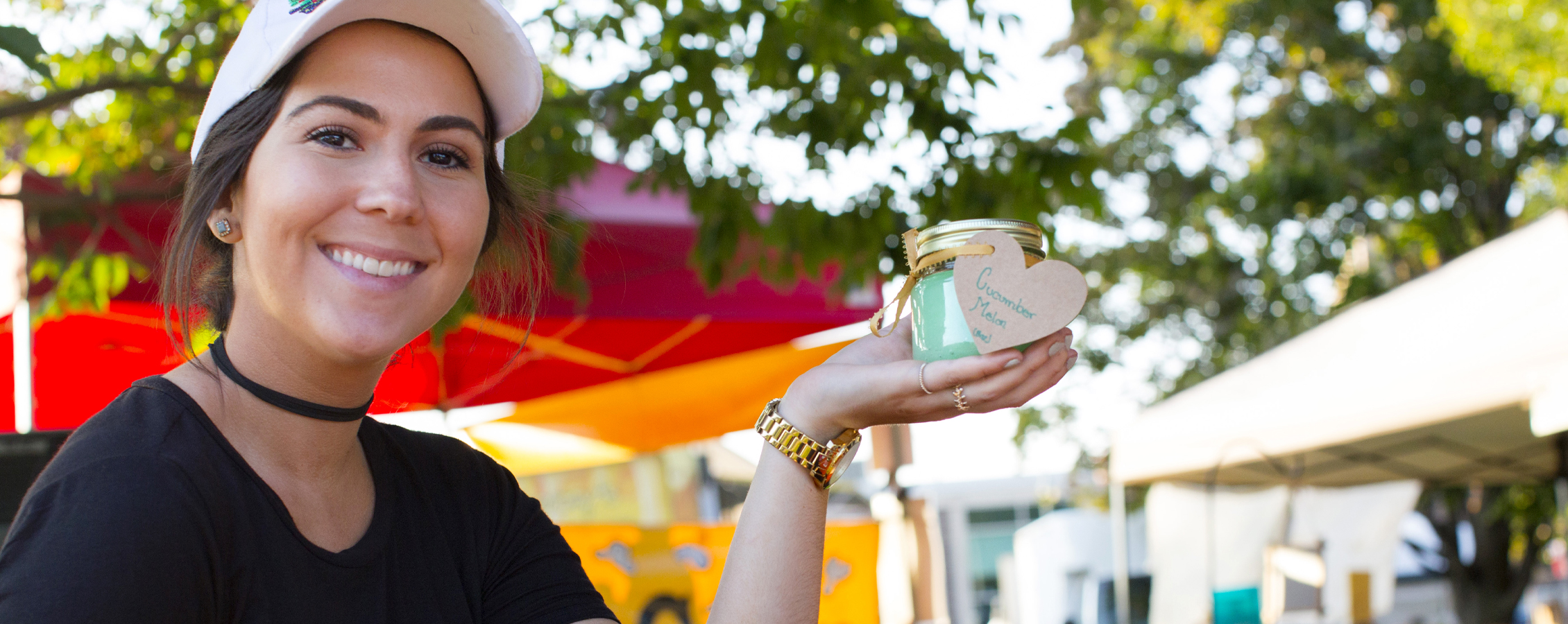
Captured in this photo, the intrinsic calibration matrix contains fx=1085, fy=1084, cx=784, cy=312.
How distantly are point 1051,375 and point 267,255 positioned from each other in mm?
820

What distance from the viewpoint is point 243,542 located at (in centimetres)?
102

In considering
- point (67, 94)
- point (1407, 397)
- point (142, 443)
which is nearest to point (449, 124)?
point (142, 443)

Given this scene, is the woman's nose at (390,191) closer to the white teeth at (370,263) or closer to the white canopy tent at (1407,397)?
the white teeth at (370,263)

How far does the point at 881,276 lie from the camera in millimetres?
3881

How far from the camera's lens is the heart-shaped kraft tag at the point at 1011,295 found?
1.13 metres

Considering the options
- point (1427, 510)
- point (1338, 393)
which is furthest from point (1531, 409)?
point (1427, 510)

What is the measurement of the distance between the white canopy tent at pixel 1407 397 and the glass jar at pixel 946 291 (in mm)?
2911

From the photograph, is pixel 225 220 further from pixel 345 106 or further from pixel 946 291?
pixel 946 291

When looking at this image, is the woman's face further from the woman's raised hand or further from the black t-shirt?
the woman's raised hand

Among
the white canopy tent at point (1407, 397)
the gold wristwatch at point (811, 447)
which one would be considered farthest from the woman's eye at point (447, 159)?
the white canopy tent at point (1407, 397)

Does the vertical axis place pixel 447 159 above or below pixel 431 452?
above

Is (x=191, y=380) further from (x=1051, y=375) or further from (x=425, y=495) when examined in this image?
(x=1051, y=375)

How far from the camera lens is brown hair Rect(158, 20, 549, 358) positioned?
3.66 feet

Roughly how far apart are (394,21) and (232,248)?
329 millimetres
